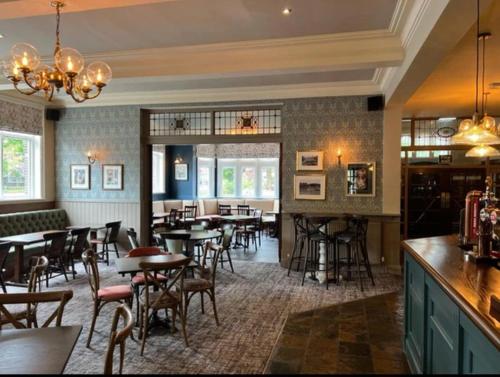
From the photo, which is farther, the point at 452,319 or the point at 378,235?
the point at 378,235

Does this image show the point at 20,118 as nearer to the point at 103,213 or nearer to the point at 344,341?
the point at 103,213

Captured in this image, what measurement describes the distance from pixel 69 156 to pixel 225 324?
5882mm

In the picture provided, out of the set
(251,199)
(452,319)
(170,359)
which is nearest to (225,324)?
(170,359)

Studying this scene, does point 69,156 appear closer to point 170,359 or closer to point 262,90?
point 262,90

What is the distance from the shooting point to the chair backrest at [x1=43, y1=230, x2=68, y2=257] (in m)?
5.68

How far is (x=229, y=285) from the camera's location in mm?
5637

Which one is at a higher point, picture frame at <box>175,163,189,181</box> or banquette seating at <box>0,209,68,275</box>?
picture frame at <box>175,163,189,181</box>

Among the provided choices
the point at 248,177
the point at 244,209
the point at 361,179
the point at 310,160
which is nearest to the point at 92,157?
the point at 310,160

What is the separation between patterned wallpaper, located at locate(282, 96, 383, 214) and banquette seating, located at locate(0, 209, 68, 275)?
179 inches

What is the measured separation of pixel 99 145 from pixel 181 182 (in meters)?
4.77

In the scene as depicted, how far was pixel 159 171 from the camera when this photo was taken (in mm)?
12078

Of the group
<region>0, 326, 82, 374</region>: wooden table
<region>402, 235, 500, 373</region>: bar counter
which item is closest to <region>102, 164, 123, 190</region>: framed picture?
<region>0, 326, 82, 374</region>: wooden table

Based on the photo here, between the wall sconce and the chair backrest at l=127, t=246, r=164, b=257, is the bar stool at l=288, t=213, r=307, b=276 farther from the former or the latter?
the wall sconce

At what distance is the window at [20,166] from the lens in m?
7.24
